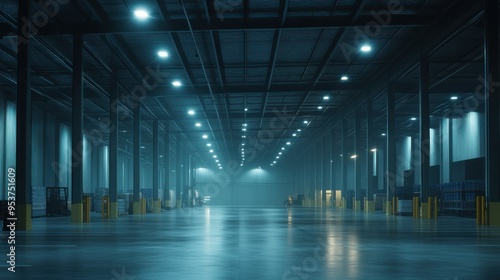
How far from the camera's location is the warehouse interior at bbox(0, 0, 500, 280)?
10.1 meters

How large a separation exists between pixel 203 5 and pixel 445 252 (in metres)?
13.3

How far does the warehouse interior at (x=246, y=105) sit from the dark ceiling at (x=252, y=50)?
88mm

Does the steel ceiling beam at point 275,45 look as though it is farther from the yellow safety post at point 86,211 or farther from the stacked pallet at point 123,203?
the stacked pallet at point 123,203

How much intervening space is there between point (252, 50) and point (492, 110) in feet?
37.4

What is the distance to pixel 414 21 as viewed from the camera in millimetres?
22922

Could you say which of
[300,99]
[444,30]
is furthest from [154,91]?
[444,30]

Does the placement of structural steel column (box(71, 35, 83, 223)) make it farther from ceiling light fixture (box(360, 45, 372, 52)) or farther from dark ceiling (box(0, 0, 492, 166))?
ceiling light fixture (box(360, 45, 372, 52))

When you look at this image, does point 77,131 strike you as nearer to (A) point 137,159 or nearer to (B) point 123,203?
(A) point 137,159

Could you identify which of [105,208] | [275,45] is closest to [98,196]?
[105,208]

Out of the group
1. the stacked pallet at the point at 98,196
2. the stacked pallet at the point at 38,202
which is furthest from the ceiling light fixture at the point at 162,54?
the stacked pallet at the point at 98,196

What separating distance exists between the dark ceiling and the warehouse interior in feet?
0.29

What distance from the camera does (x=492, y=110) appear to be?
65.7 feet

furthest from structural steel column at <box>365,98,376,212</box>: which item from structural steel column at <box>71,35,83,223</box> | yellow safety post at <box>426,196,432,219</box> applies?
structural steel column at <box>71,35,83,223</box>

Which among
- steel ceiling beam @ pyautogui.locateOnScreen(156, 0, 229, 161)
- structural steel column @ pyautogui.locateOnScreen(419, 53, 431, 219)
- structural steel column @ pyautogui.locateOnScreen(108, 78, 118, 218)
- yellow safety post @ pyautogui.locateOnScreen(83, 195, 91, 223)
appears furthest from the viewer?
structural steel column @ pyautogui.locateOnScreen(108, 78, 118, 218)
